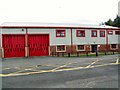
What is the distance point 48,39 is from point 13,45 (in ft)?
18.2

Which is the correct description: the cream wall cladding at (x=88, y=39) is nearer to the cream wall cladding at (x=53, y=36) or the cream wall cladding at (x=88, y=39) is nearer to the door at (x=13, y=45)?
the cream wall cladding at (x=53, y=36)

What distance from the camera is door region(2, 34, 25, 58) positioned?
32312 millimetres

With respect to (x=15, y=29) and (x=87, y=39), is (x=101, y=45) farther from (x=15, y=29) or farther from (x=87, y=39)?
(x=15, y=29)

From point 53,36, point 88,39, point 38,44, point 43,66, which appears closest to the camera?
→ point 43,66

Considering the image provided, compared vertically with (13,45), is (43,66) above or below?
below

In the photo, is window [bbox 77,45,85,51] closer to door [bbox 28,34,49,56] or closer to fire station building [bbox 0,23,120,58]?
fire station building [bbox 0,23,120,58]

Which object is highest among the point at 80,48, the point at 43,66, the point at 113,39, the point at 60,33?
the point at 60,33

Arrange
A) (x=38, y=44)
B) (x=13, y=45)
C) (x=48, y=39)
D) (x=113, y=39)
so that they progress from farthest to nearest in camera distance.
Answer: (x=113, y=39) < (x=48, y=39) < (x=38, y=44) < (x=13, y=45)

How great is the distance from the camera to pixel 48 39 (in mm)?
35094

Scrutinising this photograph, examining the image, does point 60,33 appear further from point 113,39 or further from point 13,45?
point 113,39

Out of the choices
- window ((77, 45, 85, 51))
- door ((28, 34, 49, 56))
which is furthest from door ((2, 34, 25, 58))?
window ((77, 45, 85, 51))

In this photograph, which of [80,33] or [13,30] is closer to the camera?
[13,30]

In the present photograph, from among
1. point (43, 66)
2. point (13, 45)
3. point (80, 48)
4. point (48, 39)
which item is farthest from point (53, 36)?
point (43, 66)

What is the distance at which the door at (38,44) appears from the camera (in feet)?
110
